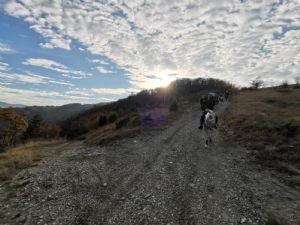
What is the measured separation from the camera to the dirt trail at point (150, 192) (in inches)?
344

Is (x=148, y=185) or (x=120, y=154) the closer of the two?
(x=148, y=185)

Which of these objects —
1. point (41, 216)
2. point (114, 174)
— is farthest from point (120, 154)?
point (41, 216)

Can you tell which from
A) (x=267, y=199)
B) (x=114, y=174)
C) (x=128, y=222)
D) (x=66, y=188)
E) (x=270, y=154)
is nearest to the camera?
(x=128, y=222)

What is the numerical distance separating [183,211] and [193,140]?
13183mm

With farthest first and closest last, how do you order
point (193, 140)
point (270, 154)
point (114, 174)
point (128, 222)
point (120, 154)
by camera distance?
point (193, 140)
point (120, 154)
point (270, 154)
point (114, 174)
point (128, 222)

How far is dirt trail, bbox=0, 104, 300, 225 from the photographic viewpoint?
8.73 metres

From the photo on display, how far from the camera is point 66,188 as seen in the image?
1141 cm

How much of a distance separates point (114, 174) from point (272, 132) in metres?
13.8

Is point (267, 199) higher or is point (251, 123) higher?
point (251, 123)

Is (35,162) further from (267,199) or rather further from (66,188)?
(267,199)

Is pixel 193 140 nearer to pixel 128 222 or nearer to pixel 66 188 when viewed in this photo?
pixel 66 188

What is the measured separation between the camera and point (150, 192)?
10.7m

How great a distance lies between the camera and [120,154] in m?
17.7

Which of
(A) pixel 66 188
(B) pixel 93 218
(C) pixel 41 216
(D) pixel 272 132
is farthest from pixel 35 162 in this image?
(D) pixel 272 132
